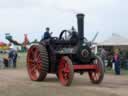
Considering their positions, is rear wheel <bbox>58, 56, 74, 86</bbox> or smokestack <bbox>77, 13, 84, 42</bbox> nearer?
rear wheel <bbox>58, 56, 74, 86</bbox>

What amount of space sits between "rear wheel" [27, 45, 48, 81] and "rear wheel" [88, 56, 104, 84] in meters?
1.83

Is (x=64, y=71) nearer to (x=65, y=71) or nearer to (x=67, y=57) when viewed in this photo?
(x=65, y=71)

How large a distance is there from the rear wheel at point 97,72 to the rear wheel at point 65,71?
1.24 meters

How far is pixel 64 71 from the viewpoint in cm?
1592

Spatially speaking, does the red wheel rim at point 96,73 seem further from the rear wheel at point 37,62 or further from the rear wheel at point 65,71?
the rear wheel at point 37,62

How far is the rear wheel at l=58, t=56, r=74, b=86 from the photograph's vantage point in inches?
599

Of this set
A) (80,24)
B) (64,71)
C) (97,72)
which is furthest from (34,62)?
(97,72)

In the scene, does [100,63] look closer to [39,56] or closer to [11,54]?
[39,56]

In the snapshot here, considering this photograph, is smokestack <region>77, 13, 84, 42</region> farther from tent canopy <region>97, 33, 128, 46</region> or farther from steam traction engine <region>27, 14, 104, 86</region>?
tent canopy <region>97, 33, 128, 46</region>

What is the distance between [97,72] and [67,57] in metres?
1.45

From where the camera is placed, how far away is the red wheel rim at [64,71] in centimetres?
1557

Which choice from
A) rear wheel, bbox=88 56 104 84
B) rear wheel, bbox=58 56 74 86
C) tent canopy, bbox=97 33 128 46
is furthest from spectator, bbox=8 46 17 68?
rear wheel, bbox=58 56 74 86

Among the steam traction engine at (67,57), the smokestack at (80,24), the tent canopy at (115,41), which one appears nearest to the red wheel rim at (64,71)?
the steam traction engine at (67,57)

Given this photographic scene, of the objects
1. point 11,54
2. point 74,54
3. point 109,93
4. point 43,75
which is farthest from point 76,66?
point 11,54
